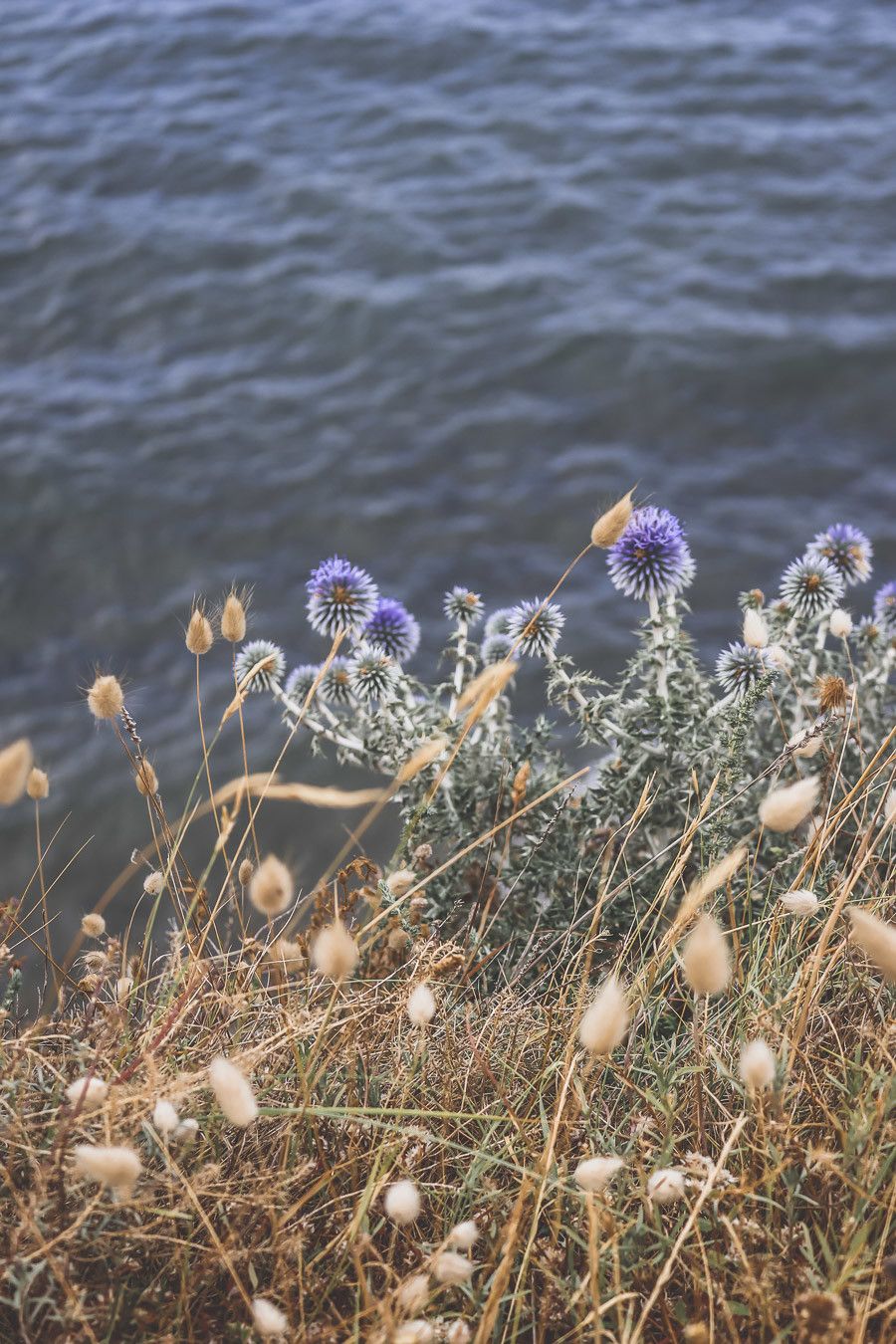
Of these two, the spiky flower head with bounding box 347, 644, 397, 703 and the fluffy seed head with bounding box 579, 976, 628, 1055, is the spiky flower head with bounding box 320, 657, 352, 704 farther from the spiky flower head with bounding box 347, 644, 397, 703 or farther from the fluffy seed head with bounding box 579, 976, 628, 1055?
the fluffy seed head with bounding box 579, 976, 628, 1055

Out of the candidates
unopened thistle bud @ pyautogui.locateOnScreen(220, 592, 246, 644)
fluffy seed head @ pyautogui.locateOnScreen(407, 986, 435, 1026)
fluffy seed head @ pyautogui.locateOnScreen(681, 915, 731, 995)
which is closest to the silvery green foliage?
unopened thistle bud @ pyautogui.locateOnScreen(220, 592, 246, 644)

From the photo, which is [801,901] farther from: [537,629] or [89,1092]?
[537,629]

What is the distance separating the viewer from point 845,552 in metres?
4.50

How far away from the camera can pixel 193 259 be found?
927cm

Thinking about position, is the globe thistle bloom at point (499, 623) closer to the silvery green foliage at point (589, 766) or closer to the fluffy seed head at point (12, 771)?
the silvery green foliage at point (589, 766)

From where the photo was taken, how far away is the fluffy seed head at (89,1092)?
211cm

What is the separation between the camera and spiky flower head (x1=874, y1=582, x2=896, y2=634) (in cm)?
467

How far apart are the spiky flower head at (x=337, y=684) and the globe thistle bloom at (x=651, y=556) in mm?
1036

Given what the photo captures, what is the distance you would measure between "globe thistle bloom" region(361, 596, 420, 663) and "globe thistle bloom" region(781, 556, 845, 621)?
4.33ft

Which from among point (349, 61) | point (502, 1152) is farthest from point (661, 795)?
point (349, 61)

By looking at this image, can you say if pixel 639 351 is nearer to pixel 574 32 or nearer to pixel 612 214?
pixel 612 214

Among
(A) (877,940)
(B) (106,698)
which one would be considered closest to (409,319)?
(B) (106,698)

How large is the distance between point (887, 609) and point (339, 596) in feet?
7.02

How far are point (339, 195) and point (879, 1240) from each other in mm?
9204
